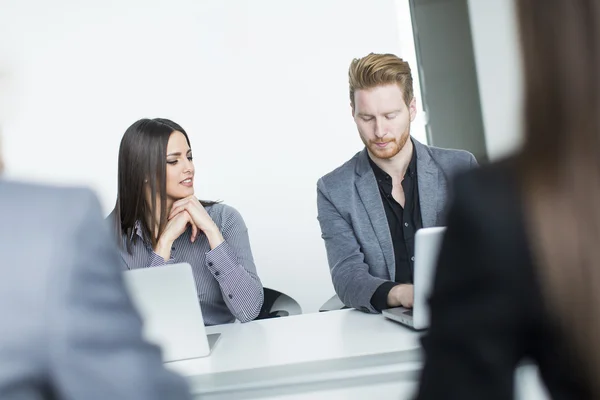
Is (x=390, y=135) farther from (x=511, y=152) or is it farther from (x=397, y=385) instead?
(x=511, y=152)

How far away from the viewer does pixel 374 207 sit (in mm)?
3205

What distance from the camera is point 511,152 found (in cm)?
73

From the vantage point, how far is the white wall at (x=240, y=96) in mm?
5238

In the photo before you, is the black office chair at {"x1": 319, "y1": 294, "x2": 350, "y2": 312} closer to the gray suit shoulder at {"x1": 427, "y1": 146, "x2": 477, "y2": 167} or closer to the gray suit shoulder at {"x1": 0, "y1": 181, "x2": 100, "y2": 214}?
the gray suit shoulder at {"x1": 427, "y1": 146, "x2": 477, "y2": 167}

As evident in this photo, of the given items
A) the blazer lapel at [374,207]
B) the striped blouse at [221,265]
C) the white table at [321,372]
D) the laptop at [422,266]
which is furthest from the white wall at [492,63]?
the white table at [321,372]

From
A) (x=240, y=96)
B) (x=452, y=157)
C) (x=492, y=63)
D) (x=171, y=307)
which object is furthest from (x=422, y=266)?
(x=492, y=63)

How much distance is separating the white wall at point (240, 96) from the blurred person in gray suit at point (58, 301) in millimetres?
4434

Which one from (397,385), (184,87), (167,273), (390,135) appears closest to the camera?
(397,385)

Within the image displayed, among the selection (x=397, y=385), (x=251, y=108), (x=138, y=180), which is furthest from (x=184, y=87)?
(x=397, y=385)

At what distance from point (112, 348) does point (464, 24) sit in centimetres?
518

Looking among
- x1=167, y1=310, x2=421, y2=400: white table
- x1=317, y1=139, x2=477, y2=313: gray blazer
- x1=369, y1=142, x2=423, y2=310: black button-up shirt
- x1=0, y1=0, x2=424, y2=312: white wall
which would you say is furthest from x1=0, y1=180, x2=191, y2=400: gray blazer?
x1=0, y1=0, x2=424, y2=312: white wall

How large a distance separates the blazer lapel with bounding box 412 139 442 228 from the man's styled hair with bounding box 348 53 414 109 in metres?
0.38

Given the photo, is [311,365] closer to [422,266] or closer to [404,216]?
[422,266]

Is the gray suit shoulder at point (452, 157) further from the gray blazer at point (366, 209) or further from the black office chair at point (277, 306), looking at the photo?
the black office chair at point (277, 306)
